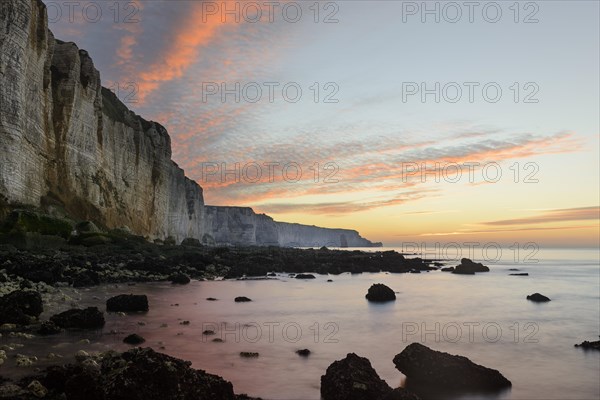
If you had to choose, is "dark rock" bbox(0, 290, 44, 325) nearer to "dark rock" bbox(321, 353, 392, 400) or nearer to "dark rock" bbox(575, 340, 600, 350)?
"dark rock" bbox(321, 353, 392, 400)

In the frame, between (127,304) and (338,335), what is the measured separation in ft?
19.8

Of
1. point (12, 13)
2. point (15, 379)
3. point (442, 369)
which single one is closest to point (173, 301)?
point (15, 379)

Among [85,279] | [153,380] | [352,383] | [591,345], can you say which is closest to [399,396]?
[352,383]

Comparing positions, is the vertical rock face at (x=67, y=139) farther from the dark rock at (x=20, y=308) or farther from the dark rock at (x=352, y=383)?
the dark rock at (x=352, y=383)

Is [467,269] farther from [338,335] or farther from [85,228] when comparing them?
[338,335]

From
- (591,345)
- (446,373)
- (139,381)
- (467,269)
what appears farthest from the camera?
(467,269)

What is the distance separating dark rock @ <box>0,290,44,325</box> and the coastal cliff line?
22.2m

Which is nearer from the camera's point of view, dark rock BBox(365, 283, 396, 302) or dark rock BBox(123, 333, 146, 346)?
dark rock BBox(123, 333, 146, 346)

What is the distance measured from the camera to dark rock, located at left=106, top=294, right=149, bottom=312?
40.7ft

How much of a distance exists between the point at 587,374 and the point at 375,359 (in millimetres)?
4288

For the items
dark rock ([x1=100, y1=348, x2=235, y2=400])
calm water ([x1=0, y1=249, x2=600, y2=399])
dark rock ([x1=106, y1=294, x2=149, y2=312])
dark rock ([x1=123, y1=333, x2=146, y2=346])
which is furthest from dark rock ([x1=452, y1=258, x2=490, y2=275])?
dark rock ([x1=100, y1=348, x2=235, y2=400])

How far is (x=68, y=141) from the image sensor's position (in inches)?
1585

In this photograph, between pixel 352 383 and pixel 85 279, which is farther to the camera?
pixel 85 279

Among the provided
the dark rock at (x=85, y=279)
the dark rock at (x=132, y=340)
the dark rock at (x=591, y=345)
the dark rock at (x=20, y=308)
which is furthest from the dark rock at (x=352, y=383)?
the dark rock at (x=85, y=279)
